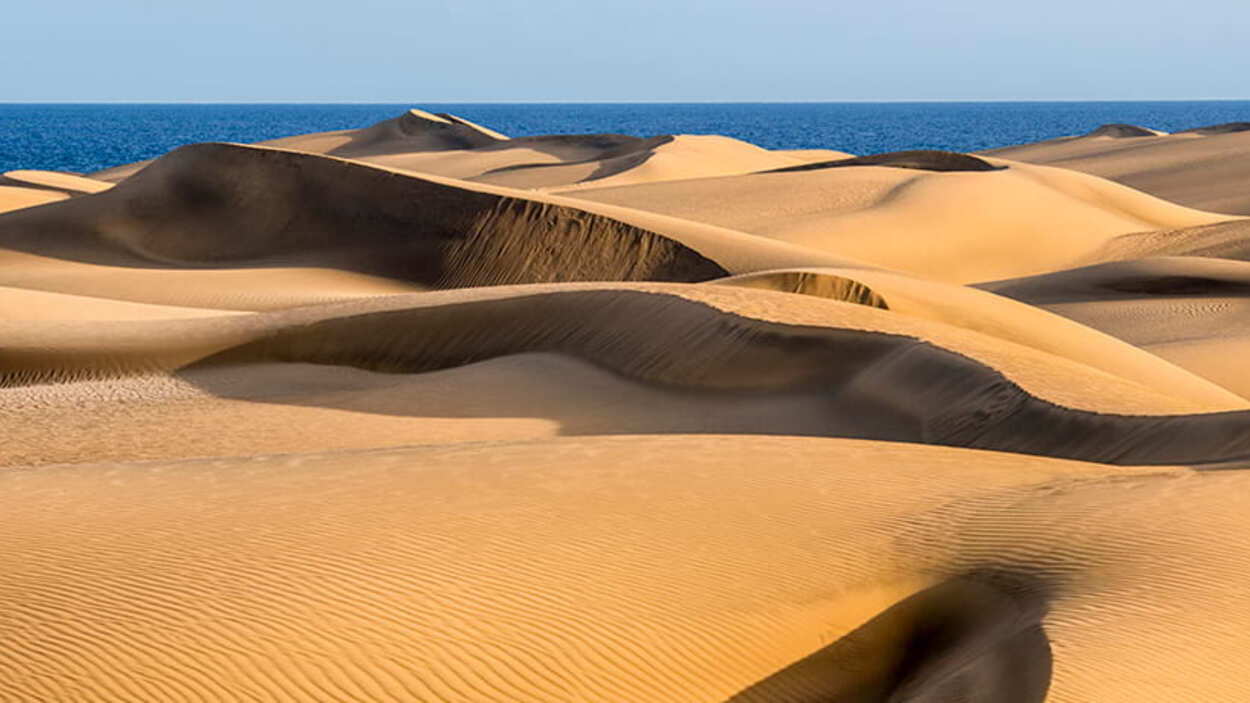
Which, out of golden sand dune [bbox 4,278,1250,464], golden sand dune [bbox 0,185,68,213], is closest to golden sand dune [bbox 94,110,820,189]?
golden sand dune [bbox 0,185,68,213]

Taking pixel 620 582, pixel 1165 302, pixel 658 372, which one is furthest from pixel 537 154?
pixel 620 582

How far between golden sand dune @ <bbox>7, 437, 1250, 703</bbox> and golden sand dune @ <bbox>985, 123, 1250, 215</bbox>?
2731 cm

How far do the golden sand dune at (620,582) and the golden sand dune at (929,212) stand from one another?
619 inches

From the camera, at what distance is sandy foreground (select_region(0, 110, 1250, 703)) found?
16.0ft

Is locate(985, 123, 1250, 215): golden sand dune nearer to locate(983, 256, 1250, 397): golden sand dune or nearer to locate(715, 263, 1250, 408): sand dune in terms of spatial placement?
locate(983, 256, 1250, 397): golden sand dune

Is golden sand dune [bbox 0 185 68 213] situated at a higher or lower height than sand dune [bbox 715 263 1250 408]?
lower

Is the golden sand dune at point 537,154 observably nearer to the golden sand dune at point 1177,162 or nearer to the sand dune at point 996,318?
the golden sand dune at point 1177,162

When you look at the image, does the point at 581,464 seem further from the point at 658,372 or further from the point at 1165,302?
the point at 1165,302

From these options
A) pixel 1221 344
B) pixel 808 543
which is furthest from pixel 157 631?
pixel 1221 344

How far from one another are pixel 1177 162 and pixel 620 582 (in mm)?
35577

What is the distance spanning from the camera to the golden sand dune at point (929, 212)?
23.2m

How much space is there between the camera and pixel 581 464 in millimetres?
6957

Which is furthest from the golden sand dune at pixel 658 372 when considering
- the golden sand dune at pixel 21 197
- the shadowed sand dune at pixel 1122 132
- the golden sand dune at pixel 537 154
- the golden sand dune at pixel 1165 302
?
the shadowed sand dune at pixel 1122 132

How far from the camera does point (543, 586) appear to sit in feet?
17.7
